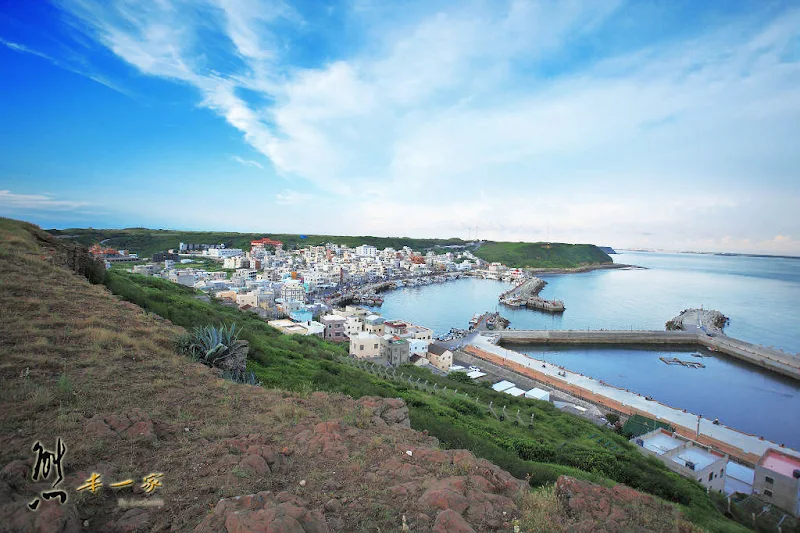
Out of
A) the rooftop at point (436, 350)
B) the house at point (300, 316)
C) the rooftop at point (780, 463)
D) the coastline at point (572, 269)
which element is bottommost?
the rooftop at point (436, 350)

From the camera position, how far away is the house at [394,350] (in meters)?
23.0

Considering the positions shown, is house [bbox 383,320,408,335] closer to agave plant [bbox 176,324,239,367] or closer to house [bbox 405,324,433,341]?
house [bbox 405,324,433,341]

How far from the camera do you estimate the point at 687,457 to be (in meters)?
12.3

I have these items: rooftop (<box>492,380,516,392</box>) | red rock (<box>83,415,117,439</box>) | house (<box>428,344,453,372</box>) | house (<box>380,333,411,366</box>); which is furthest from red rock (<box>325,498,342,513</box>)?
house (<box>428,344,453,372</box>)

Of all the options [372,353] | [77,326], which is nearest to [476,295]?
[372,353]

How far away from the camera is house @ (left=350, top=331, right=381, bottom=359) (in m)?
22.7

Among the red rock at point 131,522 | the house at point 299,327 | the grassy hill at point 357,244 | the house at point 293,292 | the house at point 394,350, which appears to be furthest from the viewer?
the grassy hill at point 357,244

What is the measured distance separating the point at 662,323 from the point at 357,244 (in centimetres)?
8630

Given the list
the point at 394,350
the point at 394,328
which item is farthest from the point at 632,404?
the point at 394,328

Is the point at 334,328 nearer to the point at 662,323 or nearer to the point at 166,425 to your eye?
the point at 166,425

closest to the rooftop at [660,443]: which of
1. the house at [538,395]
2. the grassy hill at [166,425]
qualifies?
the grassy hill at [166,425]

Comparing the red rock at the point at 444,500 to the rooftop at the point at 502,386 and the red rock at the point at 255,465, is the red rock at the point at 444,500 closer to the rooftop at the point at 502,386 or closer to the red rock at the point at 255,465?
the red rock at the point at 255,465

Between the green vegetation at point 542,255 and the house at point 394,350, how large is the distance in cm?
8185

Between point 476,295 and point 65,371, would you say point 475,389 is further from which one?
point 476,295
